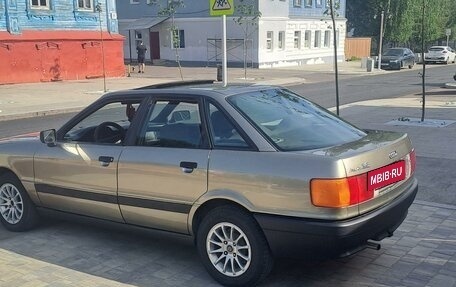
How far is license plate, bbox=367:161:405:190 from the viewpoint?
3965mm

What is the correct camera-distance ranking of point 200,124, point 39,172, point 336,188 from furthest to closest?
point 39,172 < point 200,124 < point 336,188

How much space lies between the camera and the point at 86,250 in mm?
5035

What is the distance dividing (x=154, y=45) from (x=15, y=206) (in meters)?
39.2

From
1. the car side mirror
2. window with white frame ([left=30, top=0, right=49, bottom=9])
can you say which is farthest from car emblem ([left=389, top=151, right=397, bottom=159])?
Result: window with white frame ([left=30, top=0, right=49, bottom=9])

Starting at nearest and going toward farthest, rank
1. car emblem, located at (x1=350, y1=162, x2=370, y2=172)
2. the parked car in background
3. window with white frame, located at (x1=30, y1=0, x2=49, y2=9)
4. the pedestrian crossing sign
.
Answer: car emblem, located at (x1=350, y1=162, x2=370, y2=172), the pedestrian crossing sign, window with white frame, located at (x1=30, y1=0, x2=49, y2=9), the parked car in background

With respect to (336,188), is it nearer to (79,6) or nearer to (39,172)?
(39,172)

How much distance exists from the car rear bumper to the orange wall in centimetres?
2304

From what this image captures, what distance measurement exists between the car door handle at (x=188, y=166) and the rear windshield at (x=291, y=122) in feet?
1.87

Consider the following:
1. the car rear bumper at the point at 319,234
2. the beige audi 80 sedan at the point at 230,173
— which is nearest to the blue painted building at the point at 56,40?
the beige audi 80 sedan at the point at 230,173

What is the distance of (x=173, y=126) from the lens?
4.61 metres

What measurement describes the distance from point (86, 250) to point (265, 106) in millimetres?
2173

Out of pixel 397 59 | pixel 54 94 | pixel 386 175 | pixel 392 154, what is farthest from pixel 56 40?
pixel 386 175

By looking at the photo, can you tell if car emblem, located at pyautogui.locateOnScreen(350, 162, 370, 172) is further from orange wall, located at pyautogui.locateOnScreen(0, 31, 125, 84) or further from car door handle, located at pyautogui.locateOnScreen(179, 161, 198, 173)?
orange wall, located at pyautogui.locateOnScreen(0, 31, 125, 84)

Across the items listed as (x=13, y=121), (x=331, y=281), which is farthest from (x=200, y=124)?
(x=13, y=121)
